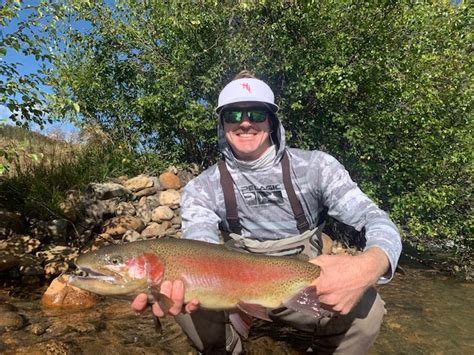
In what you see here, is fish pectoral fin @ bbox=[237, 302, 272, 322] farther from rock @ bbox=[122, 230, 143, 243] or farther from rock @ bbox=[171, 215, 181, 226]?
rock @ bbox=[171, 215, 181, 226]

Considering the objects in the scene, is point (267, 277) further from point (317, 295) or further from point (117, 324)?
point (117, 324)

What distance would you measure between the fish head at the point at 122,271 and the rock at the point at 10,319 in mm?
2754

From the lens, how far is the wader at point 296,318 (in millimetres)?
2961

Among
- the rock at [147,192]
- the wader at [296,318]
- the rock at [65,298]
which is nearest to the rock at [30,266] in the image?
the rock at [65,298]

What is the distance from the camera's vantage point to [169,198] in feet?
28.2

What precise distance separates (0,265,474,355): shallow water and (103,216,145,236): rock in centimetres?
194

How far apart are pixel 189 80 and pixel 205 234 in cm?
648

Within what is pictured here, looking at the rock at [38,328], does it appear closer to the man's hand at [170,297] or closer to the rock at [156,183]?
the man's hand at [170,297]

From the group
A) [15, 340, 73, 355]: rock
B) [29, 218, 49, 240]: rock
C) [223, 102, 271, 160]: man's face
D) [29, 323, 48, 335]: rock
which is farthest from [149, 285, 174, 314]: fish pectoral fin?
[29, 218, 49, 240]: rock

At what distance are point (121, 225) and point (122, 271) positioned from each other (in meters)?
5.45

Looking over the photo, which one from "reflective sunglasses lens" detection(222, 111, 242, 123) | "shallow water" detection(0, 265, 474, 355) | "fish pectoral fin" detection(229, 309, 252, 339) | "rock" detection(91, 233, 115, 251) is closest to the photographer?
"fish pectoral fin" detection(229, 309, 252, 339)

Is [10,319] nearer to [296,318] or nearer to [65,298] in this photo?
[65,298]

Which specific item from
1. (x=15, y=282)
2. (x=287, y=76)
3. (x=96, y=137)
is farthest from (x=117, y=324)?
(x=96, y=137)

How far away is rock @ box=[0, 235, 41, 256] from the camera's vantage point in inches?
257
